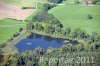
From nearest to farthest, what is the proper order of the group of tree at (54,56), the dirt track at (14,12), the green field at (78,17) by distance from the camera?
the group of tree at (54,56) < the dirt track at (14,12) < the green field at (78,17)

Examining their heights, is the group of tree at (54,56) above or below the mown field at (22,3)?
below

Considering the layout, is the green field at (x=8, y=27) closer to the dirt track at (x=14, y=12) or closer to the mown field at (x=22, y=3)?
the dirt track at (x=14, y=12)

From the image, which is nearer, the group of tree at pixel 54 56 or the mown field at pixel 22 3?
the group of tree at pixel 54 56

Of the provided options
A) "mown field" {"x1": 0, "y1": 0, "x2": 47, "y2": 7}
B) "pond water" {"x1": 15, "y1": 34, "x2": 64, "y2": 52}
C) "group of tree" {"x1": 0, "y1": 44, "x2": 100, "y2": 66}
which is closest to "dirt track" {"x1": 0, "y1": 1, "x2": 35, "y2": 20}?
"mown field" {"x1": 0, "y1": 0, "x2": 47, "y2": 7}

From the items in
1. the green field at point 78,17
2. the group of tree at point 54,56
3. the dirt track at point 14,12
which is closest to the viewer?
the group of tree at point 54,56

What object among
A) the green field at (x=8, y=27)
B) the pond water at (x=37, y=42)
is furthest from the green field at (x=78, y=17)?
the green field at (x=8, y=27)

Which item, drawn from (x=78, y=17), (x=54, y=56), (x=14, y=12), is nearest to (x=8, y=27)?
(x=14, y=12)
